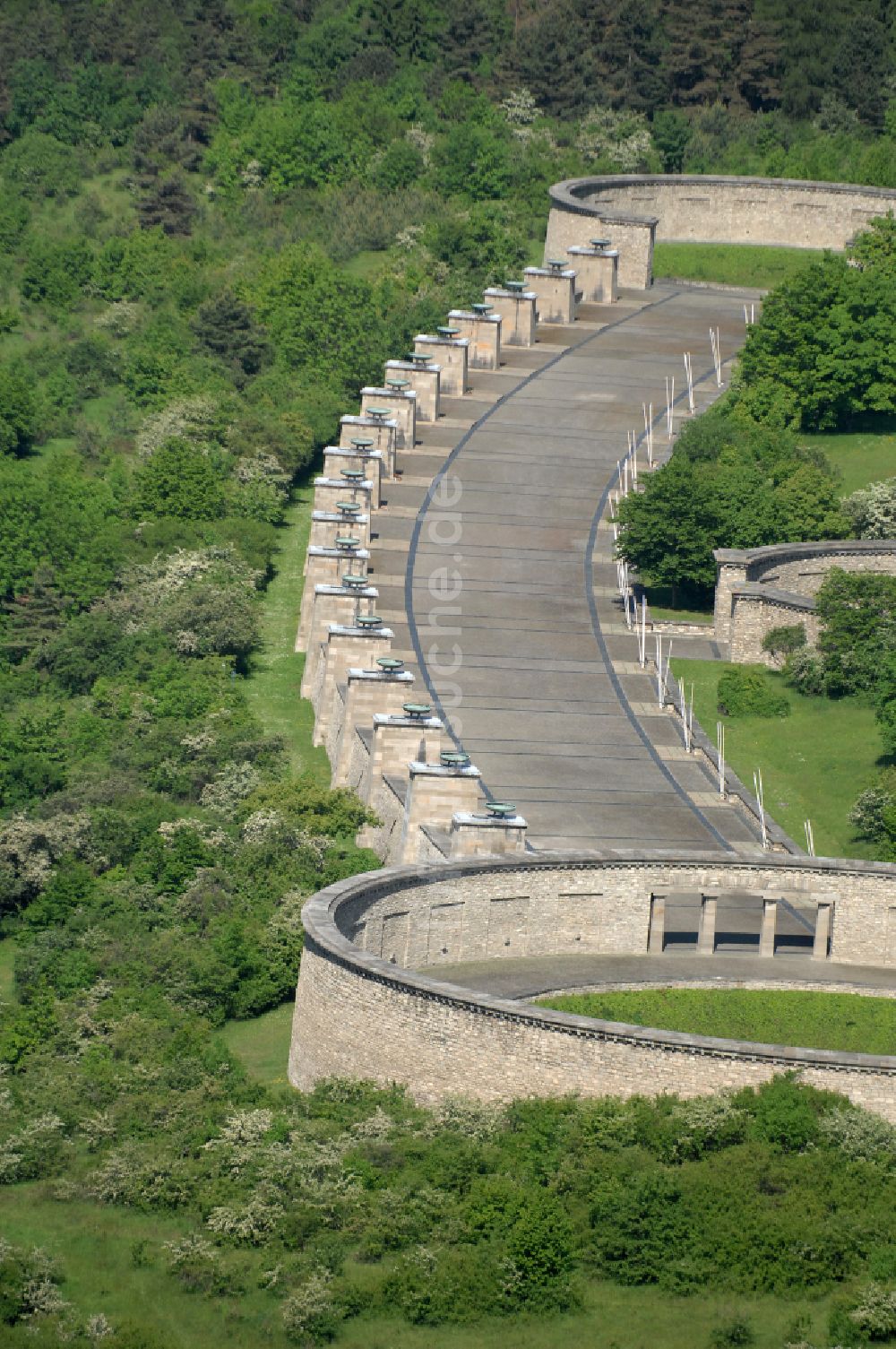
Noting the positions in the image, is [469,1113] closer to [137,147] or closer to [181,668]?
[181,668]

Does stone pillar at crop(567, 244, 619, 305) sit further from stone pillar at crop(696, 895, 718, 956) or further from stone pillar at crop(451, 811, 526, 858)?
stone pillar at crop(696, 895, 718, 956)

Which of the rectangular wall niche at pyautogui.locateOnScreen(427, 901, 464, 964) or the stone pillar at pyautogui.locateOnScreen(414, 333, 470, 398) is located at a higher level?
the stone pillar at pyautogui.locateOnScreen(414, 333, 470, 398)

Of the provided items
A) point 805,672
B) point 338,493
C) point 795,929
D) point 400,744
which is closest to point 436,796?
point 400,744

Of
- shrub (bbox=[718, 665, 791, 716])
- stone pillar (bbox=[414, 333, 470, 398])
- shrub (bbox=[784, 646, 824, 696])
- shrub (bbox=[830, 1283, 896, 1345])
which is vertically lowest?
shrub (bbox=[830, 1283, 896, 1345])

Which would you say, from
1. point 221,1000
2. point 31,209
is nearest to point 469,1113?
point 221,1000

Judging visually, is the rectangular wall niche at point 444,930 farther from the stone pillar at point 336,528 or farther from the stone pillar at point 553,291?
the stone pillar at point 553,291

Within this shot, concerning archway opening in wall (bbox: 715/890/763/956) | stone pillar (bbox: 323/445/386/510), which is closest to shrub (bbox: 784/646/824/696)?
archway opening in wall (bbox: 715/890/763/956)
